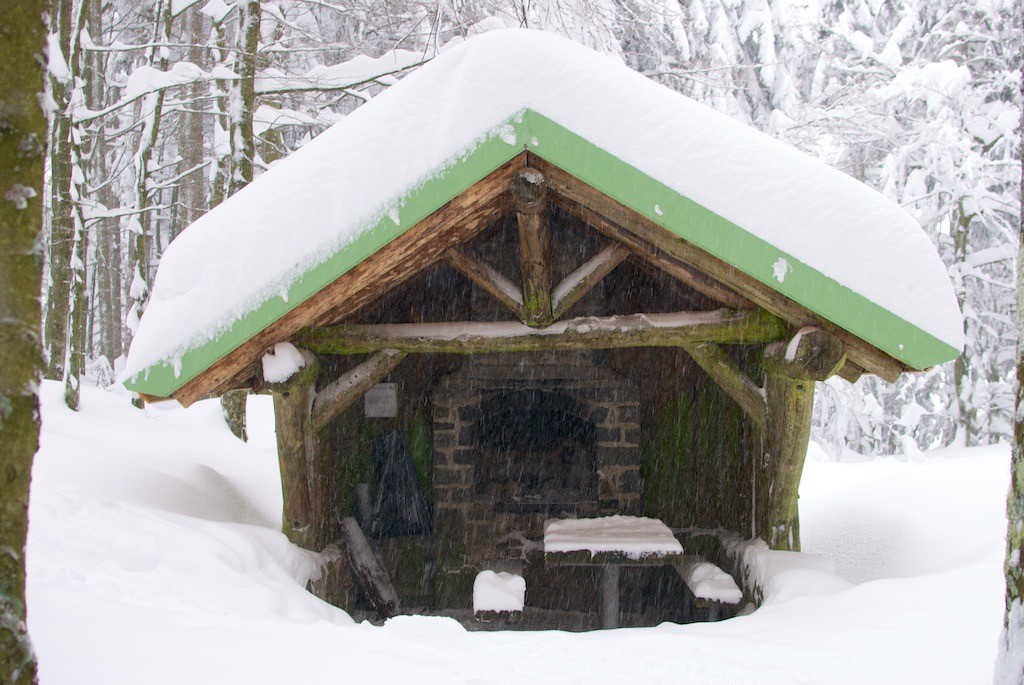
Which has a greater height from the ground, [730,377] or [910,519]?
[730,377]

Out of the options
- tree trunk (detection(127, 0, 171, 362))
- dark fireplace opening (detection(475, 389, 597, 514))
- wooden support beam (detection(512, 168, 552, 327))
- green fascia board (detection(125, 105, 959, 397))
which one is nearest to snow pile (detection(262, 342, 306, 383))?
green fascia board (detection(125, 105, 959, 397))

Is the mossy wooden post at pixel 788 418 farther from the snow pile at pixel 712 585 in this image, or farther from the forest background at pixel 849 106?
the forest background at pixel 849 106

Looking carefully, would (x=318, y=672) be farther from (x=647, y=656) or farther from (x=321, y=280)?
(x=321, y=280)

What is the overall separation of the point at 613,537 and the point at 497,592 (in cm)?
87

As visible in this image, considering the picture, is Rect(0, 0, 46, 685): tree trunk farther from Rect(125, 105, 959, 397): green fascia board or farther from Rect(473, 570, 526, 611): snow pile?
Rect(473, 570, 526, 611): snow pile

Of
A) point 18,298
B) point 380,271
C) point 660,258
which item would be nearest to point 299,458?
point 380,271

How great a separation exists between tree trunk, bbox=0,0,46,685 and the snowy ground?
33cm

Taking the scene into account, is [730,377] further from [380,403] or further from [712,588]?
[380,403]

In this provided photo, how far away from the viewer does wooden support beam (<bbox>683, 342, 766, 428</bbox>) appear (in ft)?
17.1

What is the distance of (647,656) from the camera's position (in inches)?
117

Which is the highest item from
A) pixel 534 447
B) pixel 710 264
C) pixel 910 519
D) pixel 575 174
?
pixel 575 174

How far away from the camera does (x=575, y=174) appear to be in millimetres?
3928

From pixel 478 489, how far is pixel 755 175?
4174 mm

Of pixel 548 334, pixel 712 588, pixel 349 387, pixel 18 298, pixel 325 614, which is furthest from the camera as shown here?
pixel 349 387
